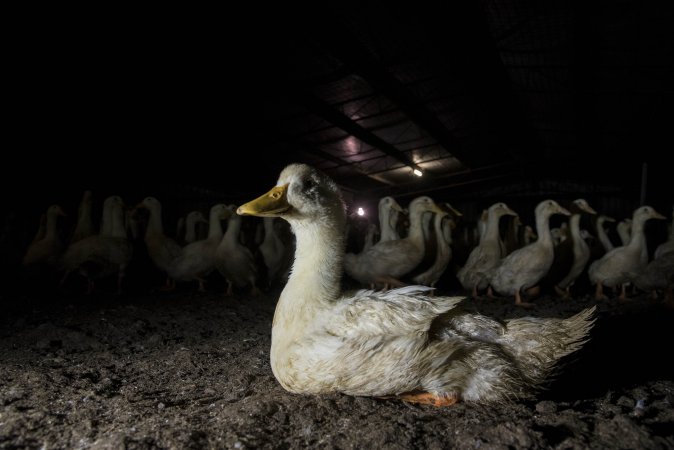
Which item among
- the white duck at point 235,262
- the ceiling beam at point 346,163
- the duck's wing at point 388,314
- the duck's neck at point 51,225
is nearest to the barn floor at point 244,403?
the duck's wing at point 388,314

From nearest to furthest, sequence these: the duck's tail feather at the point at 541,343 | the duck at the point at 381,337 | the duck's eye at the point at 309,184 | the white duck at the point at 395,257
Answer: the duck at the point at 381,337 → the duck's tail feather at the point at 541,343 → the duck's eye at the point at 309,184 → the white duck at the point at 395,257

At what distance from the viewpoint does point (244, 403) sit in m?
2.06

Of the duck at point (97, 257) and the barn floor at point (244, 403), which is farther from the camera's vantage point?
the duck at point (97, 257)

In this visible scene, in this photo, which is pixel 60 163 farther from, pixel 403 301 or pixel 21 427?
pixel 403 301

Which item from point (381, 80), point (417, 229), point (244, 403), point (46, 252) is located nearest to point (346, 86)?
point (381, 80)

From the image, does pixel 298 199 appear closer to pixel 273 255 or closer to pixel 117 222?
pixel 273 255

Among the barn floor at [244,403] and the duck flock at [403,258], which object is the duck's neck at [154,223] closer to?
the duck flock at [403,258]

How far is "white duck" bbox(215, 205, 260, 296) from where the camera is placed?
6773 millimetres

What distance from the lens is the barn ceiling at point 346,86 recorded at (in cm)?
540

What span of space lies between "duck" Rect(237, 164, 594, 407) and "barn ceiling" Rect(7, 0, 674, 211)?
4.03 m

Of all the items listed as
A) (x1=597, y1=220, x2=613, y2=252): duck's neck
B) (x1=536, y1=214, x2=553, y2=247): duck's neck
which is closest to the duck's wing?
(x1=536, y1=214, x2=553, y2=247): duck's neck

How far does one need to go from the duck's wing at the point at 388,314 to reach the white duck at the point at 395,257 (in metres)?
4.45

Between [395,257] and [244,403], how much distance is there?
4704mm

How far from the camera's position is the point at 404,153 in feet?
45.1
